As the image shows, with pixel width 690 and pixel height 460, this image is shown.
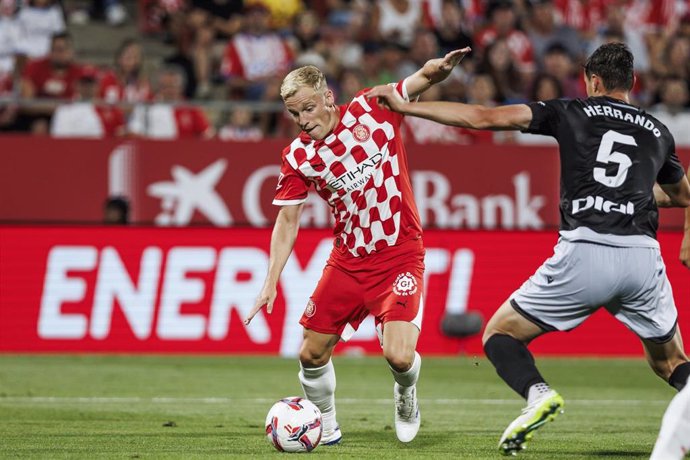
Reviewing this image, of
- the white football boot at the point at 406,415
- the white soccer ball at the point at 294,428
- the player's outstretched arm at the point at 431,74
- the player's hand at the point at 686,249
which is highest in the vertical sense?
the player's outstretched arm at the point at 431,74

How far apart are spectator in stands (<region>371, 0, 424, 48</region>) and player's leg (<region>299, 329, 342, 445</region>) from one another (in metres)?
12.2

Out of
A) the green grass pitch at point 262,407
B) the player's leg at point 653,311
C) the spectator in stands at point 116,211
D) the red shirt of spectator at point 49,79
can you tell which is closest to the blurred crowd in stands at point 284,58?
the red shirt of spectator at point 49,79

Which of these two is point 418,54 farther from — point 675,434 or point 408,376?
point 675,434

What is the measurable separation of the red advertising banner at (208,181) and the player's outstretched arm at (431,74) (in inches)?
373

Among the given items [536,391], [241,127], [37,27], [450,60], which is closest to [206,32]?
[241,127]

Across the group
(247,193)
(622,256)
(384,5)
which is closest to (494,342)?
(622,256)

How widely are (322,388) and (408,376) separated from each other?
A: 0.60 metres

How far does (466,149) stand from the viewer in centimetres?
1828

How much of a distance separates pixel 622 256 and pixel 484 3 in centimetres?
1541

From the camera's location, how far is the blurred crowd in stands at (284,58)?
17.7 m

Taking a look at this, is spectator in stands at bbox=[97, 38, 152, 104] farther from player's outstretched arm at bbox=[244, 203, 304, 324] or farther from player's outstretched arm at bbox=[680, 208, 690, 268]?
player's outstretched arm at bbox=[680, 208, 690, 268]

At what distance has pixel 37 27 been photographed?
733 inches

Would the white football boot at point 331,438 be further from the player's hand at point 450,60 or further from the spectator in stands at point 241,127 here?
the spectator in stands at point 241,127

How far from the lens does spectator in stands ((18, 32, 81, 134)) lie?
691 inches
